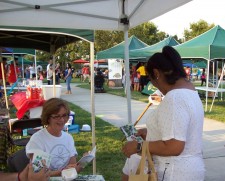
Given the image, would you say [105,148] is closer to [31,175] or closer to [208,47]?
[31,175]

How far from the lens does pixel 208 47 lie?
1094 cm

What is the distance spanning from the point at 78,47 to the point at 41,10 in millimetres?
46488

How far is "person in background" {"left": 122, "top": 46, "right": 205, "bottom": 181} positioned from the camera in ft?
7.06

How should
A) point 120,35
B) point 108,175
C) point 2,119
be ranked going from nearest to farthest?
point 108,175, point 2,119, point 120,35

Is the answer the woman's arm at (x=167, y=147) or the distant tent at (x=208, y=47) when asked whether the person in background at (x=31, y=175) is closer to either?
the woman's arm at (x=167, y=147)

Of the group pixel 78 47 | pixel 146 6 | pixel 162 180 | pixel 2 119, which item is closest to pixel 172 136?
pixel 162 180

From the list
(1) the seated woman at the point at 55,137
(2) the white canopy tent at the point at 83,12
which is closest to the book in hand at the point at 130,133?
(1) the seated woman at the point at 55,137

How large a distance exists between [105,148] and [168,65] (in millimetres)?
4449

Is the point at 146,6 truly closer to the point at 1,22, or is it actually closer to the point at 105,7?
the point at 105,7

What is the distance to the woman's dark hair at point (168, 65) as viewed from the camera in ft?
7.48

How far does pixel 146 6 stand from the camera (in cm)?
400

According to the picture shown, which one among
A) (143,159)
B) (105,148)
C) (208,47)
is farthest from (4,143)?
(208,47)

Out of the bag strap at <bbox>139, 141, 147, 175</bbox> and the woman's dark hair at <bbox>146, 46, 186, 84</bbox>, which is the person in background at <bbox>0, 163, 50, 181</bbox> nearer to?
the bag strap at <bbox>139, 141, 147, 175</bbox>

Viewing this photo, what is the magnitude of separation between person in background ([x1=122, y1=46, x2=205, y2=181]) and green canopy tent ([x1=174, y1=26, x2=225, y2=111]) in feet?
29.7
